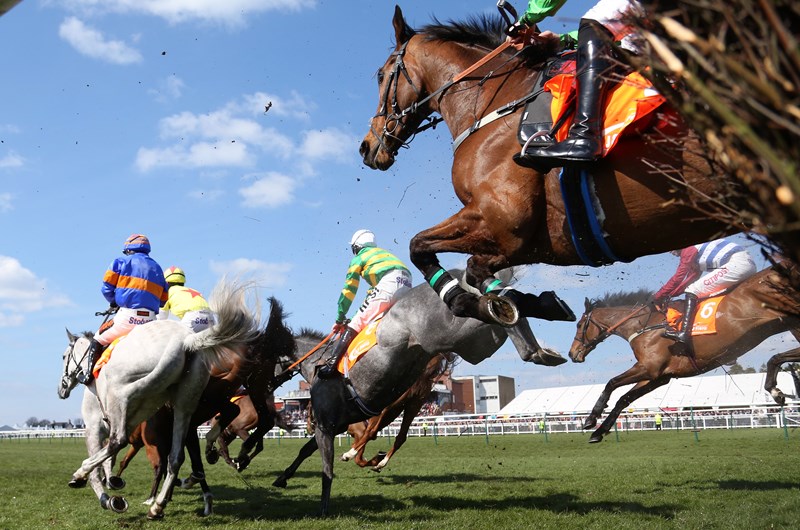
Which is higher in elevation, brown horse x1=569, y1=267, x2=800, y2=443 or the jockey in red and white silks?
the jockey in red and white silks

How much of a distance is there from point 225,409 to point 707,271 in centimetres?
731

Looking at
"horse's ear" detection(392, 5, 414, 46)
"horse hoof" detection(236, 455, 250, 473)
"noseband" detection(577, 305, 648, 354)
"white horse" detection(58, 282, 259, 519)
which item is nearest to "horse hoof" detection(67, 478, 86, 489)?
"white horse" detection(58, 282, 259, 519)

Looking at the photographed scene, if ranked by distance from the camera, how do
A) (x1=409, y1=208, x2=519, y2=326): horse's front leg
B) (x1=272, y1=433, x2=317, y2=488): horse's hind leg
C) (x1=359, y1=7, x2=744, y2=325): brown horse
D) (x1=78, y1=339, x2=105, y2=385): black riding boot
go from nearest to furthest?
1. (x1=359, y1=7, x2=744, y2=325): brown horse
2. (x1=409, y1=208, x2=519, y2=326): horse's front leg
3. (x1=78, y1=339, x2=105, y2=385): black riding boot
4. (x1=272, y1=433, x2=317, y2=488): horse's hind leg

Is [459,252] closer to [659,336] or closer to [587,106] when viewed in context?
[587,106]

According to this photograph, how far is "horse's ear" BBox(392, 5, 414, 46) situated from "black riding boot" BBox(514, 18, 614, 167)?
85.9 inches

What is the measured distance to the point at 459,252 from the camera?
4.58 meters

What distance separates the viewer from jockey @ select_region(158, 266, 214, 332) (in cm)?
905

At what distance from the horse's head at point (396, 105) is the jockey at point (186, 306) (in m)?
4.17

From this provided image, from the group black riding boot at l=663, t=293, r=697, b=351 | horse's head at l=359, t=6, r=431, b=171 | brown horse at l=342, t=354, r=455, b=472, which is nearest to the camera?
horse's head at l=359, t=6, r=431, b=171

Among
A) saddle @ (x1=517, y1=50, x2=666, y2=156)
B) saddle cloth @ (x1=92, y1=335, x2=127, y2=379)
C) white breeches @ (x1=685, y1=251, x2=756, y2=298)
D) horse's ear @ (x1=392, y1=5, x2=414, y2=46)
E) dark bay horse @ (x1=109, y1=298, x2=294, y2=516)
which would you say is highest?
horse's ear @ (x1=392, y1=5, x2=414, y2=46)

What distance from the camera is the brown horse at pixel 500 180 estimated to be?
3.65 meters

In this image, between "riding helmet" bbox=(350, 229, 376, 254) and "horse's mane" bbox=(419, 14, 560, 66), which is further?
"riding helmet" bbox=(350, 229, 376, 254)

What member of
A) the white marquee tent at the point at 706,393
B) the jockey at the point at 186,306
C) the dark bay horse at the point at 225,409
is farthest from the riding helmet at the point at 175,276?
the white marquee tent at the point at 706,393

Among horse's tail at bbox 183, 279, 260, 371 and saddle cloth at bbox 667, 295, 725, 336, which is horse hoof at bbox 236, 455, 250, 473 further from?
saddle cloth at bbox 667, 295, 725, 336
